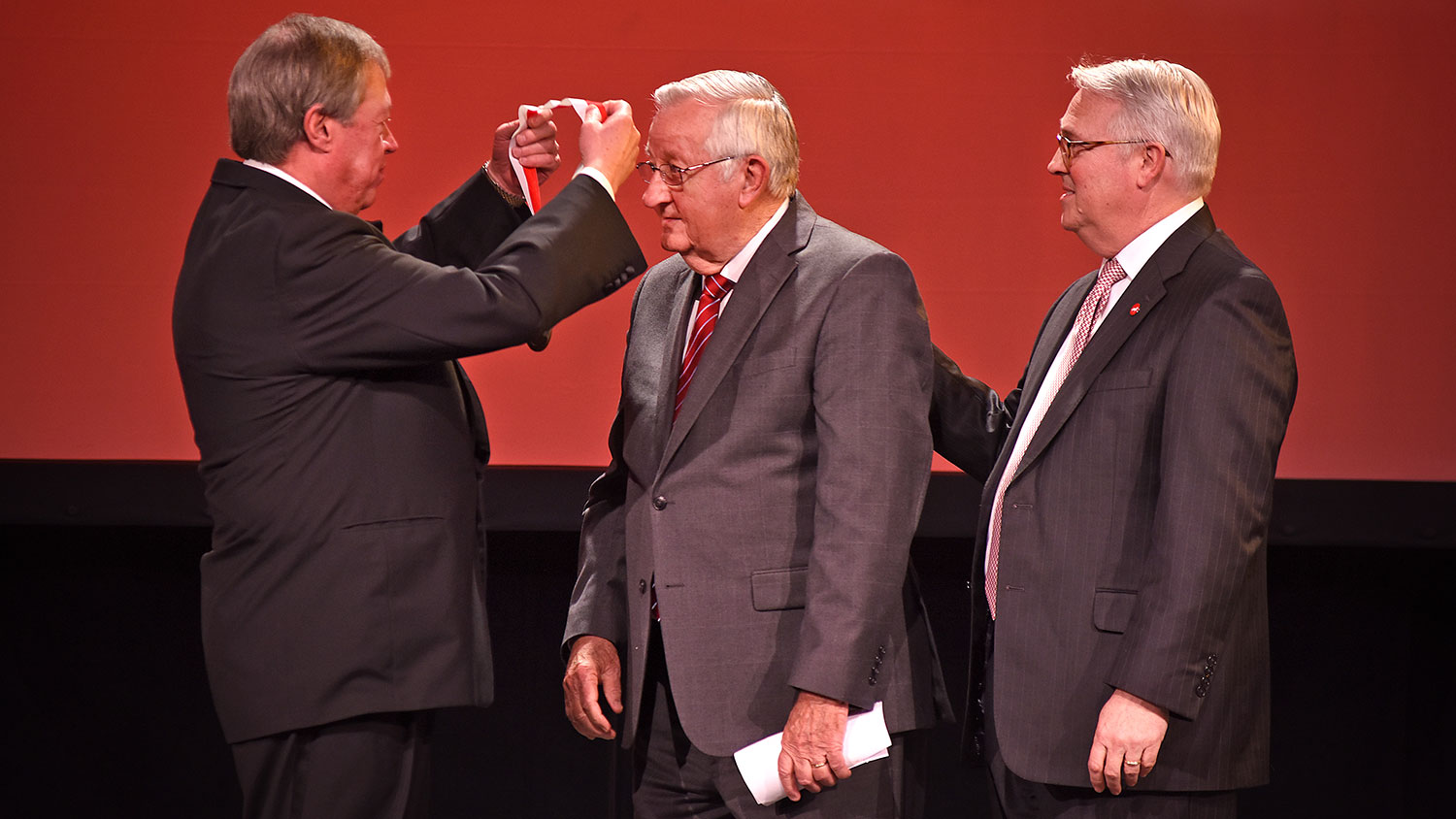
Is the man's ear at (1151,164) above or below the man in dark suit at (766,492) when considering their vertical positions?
above

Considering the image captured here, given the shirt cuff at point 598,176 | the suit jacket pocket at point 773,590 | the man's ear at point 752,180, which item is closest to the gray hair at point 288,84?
the shirt cuff at point 598,176

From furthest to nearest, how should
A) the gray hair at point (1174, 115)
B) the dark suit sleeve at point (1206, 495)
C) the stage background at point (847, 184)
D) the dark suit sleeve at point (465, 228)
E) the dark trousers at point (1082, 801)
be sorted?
the stage background at point (847, 184) < the dark suit sleeve at point (465, 228) < the gray hair at point (1174, 115) < the dark trousers at point (1082, 801) < the dark suit sleeve at point (1206, 495)

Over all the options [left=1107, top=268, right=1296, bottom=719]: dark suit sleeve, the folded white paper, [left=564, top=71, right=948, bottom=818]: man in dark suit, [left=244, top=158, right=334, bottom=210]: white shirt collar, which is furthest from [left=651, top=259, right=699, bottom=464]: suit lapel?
[left=1107, top=268, right=1296, bottom=719]: dark suit sleeve

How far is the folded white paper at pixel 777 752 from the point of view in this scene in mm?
1587

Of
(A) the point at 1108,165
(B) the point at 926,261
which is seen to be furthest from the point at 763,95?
(B) the point at 926,261

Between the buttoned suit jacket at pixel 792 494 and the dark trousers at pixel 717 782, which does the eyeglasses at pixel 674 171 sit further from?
the dark trousers at pixel 717 782

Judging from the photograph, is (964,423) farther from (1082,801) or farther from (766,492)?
(1082,801)

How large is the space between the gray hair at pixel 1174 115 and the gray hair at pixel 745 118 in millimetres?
473

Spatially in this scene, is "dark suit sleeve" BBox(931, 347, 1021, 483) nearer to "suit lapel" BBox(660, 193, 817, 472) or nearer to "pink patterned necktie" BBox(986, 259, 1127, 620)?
"pink patterned necktie" BBox(986, 259, 1127, 620)

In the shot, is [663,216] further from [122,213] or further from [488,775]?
[488,775]

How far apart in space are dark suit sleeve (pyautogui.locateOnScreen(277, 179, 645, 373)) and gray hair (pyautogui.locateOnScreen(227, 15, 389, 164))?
149 millimetres

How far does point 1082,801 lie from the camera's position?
1.64 meters

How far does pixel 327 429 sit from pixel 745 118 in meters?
0.71

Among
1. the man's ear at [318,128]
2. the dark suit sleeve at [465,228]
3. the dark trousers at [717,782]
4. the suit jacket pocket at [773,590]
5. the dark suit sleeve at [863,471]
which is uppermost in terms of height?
the man's ear at [318,128]
